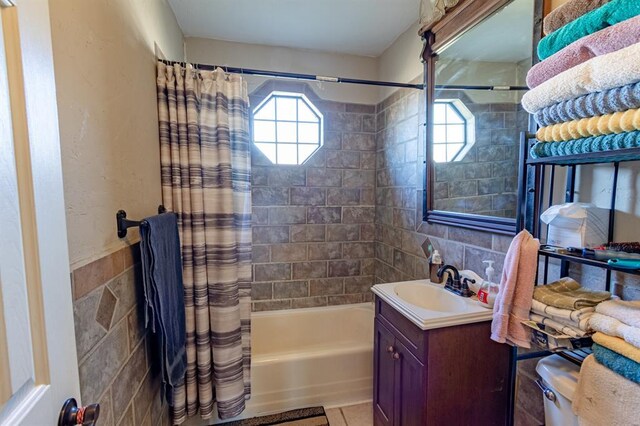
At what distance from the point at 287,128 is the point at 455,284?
1.81 m

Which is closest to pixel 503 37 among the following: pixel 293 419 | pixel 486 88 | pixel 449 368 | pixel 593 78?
pixel 486 88

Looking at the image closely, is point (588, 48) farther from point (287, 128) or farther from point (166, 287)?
point (287, 128)

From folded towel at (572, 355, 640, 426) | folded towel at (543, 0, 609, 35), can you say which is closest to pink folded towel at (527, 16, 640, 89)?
folded towel at (543, 0, 609, 35)

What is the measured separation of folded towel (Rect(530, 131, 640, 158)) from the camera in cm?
70

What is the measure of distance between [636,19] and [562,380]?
3.21 ft

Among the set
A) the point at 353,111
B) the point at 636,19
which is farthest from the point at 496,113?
the point at 353,111

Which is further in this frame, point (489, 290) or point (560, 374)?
point (489, 290)

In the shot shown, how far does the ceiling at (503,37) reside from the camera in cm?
127

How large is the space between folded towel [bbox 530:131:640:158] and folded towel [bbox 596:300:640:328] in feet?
1.33

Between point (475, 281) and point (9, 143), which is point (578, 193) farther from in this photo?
point (9, 143)

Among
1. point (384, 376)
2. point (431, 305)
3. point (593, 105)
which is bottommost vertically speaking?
point (384, 376)

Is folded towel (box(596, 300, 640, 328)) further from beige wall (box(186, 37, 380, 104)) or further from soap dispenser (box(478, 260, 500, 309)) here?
beige wall (box(186, 37, 380, 104))

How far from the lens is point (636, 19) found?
2.20 ft

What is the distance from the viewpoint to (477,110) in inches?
62.9
